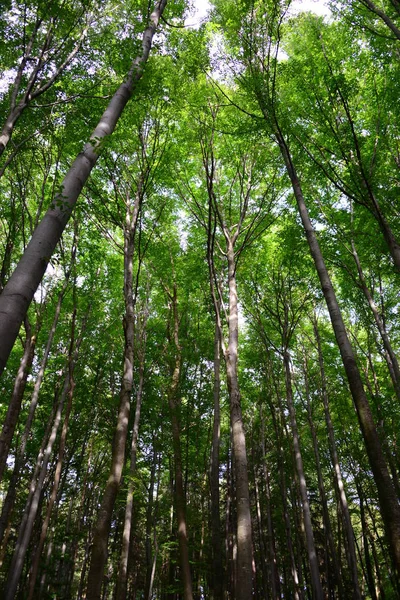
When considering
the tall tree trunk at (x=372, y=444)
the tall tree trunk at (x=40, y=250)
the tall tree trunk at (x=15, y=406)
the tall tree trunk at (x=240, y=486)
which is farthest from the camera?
the tall tree trunk at (x=15, y=406)

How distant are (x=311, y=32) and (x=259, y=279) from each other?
706 centimetres

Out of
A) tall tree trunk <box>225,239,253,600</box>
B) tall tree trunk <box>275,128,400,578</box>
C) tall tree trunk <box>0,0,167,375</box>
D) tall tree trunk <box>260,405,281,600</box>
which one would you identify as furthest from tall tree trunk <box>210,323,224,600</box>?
tall tree trunk <box>260,405,281,600</box>

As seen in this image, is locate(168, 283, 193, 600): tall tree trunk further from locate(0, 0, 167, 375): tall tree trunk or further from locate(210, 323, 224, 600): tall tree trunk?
locate(0, 0, 167, 375): tall tree trunk

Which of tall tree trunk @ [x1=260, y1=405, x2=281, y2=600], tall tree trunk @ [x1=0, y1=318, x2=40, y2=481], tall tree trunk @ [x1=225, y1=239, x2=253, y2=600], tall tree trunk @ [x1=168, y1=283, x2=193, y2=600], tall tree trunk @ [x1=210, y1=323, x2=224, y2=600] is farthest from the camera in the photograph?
tall tree trunk @ [x1=260, y1=405, x2=281, y2=600]

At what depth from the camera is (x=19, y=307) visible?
2.24 meters

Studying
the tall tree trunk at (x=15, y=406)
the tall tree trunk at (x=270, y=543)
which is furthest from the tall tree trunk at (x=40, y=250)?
the tall tree trunk at (x=270, y=543)

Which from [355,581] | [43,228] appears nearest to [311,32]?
[43,228]

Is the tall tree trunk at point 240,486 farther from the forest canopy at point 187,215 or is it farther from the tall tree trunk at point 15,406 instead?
the tall tree trunk at point 15,406

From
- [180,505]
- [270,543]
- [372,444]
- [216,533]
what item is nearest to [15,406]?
[180,505]

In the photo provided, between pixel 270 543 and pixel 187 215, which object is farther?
pixel 270 543

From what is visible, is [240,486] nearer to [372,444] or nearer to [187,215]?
[372,444]

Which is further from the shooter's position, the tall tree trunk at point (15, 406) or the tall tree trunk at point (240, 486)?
the tall tree trunk at point (15, 406)

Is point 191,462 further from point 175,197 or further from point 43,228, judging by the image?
point 43,228

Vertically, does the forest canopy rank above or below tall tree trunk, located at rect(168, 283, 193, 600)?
above
